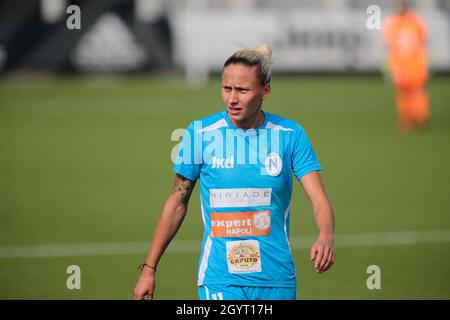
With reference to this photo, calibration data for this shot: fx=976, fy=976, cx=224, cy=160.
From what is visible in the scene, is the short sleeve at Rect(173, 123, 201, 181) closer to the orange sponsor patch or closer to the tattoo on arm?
the tattoo on arm

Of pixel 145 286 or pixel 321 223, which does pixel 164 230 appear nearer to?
pixel 145 286

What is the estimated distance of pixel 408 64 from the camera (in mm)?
22812

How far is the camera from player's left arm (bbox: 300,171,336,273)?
532 centimetres

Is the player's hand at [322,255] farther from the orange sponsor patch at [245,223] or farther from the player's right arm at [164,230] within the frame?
the player's right arm at [164,230]

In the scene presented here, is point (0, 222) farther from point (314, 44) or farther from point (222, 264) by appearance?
point (314, 44)

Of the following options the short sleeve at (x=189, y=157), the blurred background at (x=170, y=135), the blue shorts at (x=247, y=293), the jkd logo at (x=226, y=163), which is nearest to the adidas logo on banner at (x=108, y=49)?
the blurred background at (x=170, y=135)

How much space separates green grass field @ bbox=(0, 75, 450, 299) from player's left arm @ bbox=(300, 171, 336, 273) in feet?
11.2

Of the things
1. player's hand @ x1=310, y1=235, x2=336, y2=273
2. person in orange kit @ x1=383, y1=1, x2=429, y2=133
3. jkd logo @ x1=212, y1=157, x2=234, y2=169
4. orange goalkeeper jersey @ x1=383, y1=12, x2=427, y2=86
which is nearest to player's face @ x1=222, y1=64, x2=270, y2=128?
jkd logo @ x1=212, y1=157, x2=234, y2=169

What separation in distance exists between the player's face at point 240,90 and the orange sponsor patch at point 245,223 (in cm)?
57

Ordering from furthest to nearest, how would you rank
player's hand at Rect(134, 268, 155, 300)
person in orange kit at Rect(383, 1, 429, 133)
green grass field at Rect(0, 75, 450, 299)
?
person in orange kit at Rect(383, 1, 429, 133) < green grass field at Rect(0, 75, 450, 299) < player's hand at Rect(134, 268, 155, 300)

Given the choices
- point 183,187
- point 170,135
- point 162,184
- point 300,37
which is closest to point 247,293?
point 183,187

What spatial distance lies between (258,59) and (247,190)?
779 mm

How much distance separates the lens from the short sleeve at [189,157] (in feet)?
19.2

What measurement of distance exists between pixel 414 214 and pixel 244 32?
20522 mm
